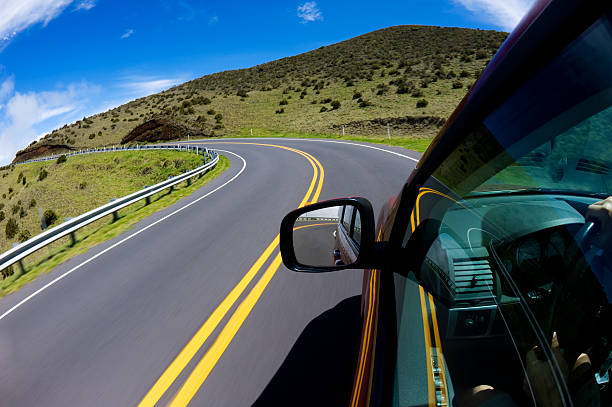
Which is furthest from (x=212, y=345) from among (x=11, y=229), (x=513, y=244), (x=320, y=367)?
(x=11, y=229)

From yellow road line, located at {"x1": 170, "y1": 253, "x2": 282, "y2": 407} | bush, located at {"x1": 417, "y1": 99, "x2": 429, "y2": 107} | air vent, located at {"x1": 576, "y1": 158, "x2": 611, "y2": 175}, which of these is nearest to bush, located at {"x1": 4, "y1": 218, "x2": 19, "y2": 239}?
yellow road line, located at {"x1": 170, "y1": 253, "x2": 282, "y2": 407}

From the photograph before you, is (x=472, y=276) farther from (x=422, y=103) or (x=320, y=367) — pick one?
(x=422, y=103)

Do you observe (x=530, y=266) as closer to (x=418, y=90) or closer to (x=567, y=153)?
(x=567, y=153)

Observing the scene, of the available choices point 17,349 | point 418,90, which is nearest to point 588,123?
point 17,349

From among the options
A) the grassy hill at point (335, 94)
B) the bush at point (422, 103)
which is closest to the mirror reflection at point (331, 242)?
the grassy hill at point (335, 94)

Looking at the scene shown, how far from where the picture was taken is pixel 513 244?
115 centimetres

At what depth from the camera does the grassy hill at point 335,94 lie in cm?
3572

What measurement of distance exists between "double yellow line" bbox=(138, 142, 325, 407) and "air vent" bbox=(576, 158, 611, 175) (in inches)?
127

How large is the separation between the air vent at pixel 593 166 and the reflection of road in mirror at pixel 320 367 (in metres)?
2.29

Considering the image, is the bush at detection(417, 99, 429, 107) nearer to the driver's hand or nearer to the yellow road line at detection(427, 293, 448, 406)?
the yellow road line at detection(427, 293, 448, 406)

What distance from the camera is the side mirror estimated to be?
1.52 meters

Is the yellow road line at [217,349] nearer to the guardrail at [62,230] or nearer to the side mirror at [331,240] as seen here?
the side mirror at [331,240]

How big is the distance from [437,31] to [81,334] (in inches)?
3350

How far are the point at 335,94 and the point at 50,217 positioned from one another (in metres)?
39.1
